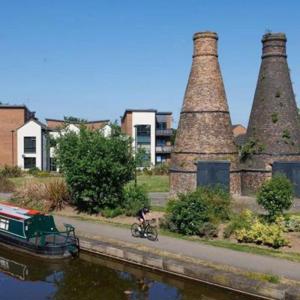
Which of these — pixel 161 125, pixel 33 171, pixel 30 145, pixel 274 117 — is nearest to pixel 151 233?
pixel 274 117

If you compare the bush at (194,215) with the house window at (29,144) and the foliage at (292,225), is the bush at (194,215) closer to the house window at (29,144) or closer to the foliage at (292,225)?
the foliage at (292,225)

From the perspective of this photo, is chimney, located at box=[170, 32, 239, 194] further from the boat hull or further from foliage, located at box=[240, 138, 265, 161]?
the boat hull

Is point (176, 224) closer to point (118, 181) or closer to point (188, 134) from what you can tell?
point (118, 181)

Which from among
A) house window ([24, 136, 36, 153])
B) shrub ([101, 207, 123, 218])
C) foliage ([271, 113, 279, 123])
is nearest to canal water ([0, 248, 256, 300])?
shrub ([101, 207, 123, 218])

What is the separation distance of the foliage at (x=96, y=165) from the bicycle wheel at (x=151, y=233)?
530cm

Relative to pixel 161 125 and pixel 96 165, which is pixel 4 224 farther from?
pixel 161 125

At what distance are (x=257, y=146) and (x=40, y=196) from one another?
481 inches

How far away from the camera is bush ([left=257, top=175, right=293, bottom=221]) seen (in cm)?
1855

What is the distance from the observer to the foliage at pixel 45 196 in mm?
24719

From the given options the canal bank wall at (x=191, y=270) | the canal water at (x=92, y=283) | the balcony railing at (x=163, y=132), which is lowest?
the canal water at (x=92, y=283)

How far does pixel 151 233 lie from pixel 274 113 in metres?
12.5

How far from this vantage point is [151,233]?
57.8 ft

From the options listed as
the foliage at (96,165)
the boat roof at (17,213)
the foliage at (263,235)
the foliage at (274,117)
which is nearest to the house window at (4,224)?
the boat roof at (17,213)

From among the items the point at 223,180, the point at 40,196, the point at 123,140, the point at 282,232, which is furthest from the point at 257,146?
the point at 40,196
